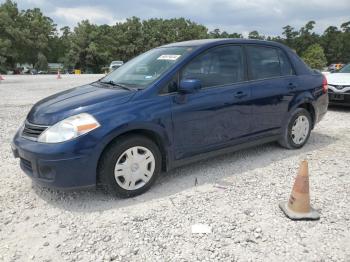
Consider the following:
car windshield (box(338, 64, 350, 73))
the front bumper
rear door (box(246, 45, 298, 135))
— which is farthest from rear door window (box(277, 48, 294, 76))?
car windshield (box(338, 64, 350, 73))

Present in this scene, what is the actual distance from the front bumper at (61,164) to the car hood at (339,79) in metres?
7.52

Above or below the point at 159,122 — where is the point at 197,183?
below

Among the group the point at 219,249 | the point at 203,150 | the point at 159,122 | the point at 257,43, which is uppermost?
the point at 257,43

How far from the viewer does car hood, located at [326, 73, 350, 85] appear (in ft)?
29.0

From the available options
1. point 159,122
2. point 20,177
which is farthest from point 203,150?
point 20,177

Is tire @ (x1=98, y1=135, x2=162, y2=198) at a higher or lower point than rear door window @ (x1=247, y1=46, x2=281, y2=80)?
lower

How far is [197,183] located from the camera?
4246 mm

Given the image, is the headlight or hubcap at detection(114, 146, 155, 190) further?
hubcap at detection(114, 146, 155, 190)

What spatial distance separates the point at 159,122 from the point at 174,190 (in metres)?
0.84

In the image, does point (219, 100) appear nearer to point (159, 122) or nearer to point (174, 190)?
→ point (159, 122)

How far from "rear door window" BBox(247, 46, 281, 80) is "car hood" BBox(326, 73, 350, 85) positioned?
449cm

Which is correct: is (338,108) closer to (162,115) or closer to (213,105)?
(213,105)

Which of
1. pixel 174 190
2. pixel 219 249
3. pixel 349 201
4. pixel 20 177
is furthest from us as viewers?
pixel 20 177

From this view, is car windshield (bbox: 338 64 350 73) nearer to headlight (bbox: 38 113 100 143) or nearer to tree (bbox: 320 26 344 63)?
headlight (bbox: 38 113 100 143)
